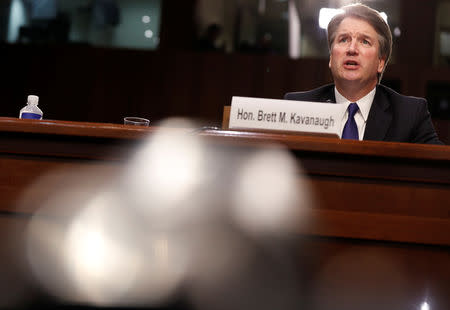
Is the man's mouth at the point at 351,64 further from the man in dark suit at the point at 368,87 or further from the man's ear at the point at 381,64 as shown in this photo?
the man's ear at the point at 381,64

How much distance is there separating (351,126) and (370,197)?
0.50m

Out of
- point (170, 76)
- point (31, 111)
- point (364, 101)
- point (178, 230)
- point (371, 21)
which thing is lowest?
point (178, 230)

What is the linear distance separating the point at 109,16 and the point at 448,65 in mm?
2690

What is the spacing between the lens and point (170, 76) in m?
4.11

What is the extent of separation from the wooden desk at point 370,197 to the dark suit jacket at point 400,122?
0.51m

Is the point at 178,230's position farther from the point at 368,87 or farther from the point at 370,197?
the point at 368,87

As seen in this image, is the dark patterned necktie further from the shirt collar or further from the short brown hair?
the short brown hair

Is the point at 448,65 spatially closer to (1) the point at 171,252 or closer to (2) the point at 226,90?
(2) the point at 226,90

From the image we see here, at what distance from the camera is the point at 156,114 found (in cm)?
409

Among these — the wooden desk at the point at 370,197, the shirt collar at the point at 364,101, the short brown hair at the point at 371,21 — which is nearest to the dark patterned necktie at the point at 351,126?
the shirt collar at the point at 364,101

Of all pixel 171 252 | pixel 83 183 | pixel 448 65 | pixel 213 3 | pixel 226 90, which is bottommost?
pixel 171 252

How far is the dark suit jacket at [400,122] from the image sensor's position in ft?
5.02

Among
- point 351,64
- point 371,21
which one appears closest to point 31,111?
point 351,64

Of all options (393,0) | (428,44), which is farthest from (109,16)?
(428,44)
